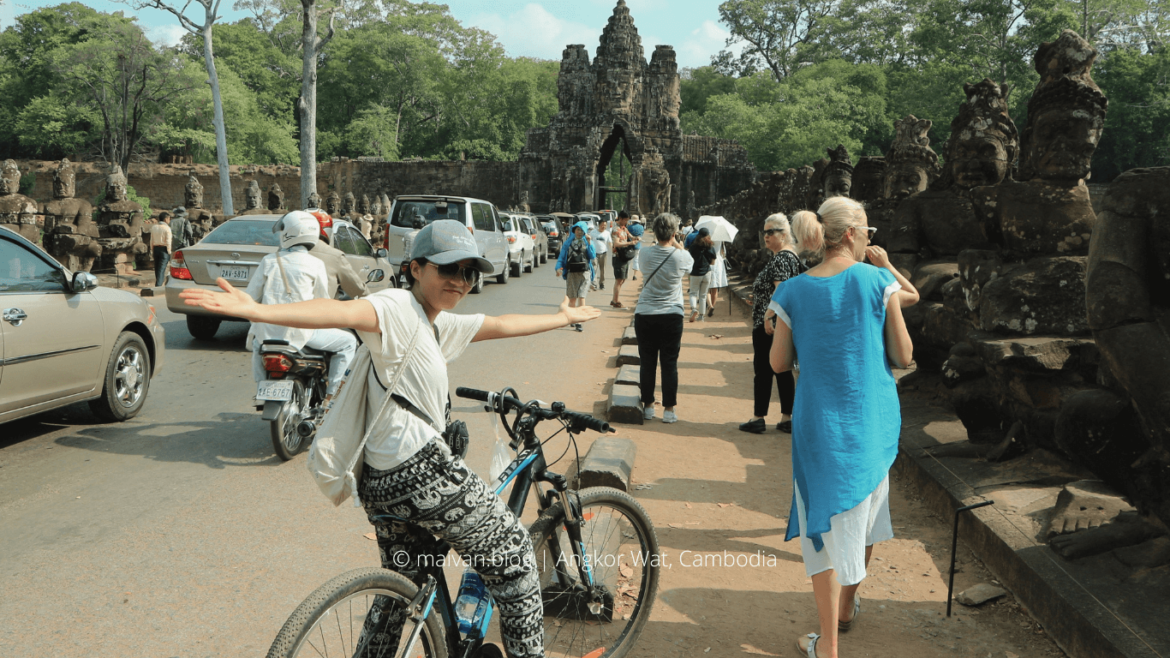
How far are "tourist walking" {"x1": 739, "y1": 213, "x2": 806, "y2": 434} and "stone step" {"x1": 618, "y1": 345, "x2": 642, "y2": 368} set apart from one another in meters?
2.49

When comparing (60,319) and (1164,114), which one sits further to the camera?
(1164,114)

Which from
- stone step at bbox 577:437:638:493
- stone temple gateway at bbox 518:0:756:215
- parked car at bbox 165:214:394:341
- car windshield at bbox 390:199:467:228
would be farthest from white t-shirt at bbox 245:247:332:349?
stone temple gateway at bbox 518:0:756:215

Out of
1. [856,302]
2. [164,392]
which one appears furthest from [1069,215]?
[164,392]

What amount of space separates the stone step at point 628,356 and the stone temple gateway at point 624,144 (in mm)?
41209

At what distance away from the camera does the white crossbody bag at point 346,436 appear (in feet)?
7.57

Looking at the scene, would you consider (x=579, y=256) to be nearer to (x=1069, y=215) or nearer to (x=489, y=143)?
(x=1069, y=215)

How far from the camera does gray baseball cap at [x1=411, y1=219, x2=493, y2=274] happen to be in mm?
2398

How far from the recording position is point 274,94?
59938 mm

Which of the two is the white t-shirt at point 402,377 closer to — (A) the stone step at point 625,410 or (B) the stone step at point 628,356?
(A) the stone step at point 625,410

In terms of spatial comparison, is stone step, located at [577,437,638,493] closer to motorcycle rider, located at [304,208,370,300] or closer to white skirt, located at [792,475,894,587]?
white skirt, located at [792,475,894,587]

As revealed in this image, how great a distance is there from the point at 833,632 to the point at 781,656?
1.19ft

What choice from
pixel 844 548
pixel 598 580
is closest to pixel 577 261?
pixel 598 580

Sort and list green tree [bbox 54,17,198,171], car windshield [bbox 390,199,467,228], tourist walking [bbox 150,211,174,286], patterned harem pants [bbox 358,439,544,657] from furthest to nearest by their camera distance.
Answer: green tree [bbox 54,17,198,171] → tourist walking [bbox 150,211,174,286] → car windshield [bbox 390,199,467,228] → patterned harem pants [bbox 358,439,544,657]

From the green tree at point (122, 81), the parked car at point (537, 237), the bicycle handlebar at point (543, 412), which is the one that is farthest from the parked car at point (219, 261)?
the green tree at point (122, 81)
